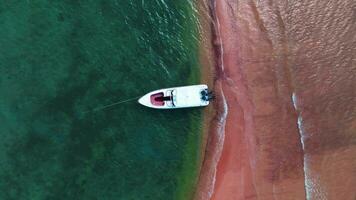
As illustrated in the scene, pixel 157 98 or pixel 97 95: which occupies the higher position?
pixel 97 95

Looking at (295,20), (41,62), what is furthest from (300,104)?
(41,62)

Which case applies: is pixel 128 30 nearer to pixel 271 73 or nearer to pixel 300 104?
pixel 271 73

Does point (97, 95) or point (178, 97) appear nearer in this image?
point (178, 97)

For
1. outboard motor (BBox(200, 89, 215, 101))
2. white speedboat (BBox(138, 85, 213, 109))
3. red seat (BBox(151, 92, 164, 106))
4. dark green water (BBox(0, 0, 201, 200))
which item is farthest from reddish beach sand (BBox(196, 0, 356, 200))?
red seat (BBox(151, 92, 164, 106))

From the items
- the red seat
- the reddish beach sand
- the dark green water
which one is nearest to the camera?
the reddish beach sand

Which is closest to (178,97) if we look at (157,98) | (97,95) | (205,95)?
(157,98)

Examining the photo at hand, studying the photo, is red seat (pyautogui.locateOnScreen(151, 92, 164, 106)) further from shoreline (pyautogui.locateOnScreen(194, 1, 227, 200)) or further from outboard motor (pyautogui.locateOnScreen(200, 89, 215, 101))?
shoreline (pyautogui.locateOnScreen(194, 1, 227, 200))

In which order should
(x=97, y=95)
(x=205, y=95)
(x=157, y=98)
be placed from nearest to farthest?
(x=205, y=95), (x=157, y=98), (x=97, y=95)

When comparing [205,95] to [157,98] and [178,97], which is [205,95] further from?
[157,98]
